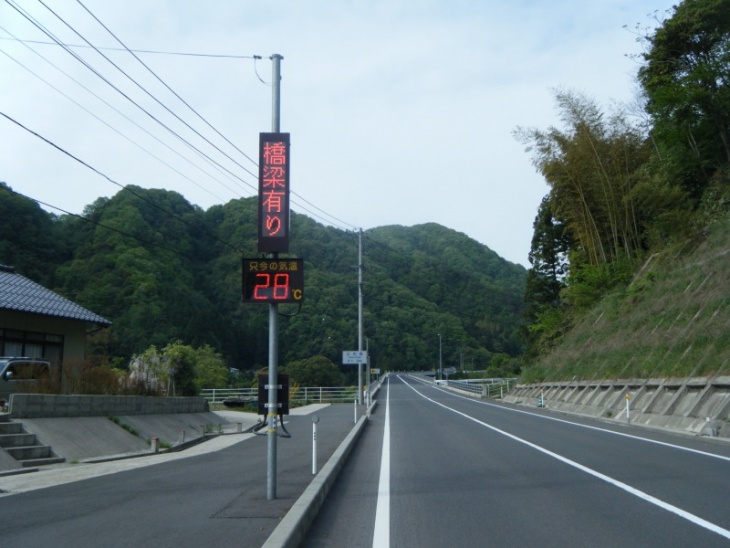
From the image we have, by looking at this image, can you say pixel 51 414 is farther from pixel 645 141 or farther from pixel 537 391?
pixel 645 141

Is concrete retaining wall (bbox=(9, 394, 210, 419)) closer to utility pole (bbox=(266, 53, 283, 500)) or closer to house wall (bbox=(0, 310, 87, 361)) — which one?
house wall (bbox=(0, 310, 87, 361))

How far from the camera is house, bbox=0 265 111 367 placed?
2548cm

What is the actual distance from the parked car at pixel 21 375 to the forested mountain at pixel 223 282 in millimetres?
4662

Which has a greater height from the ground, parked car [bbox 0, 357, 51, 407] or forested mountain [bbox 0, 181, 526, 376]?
forested mountain [bbox 0, 181, 526, 376]

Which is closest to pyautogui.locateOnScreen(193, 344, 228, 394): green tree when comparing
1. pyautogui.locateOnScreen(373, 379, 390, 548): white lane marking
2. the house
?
the house

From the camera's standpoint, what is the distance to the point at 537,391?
42.7 meters

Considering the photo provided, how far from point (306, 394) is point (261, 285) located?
47860 millimetres

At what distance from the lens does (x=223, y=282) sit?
50375 millimetres

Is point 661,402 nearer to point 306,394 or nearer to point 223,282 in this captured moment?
point 223,282

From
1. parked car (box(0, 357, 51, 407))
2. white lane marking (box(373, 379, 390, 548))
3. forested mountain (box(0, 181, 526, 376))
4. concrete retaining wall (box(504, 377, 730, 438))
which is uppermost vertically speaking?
forested mountain (box(0, 181, 526, 376))

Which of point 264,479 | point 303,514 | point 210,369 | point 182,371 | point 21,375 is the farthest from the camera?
point 210,369

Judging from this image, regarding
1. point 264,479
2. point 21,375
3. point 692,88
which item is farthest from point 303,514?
point 692,88

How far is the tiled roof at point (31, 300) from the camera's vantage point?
82.3 ft

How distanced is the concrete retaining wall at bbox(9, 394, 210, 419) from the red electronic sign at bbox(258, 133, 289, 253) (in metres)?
10.3
